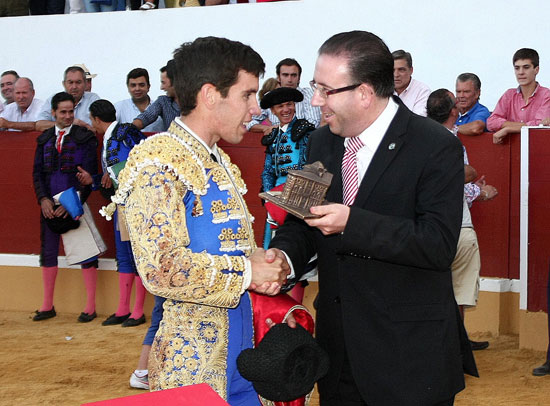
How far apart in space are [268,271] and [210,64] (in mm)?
588

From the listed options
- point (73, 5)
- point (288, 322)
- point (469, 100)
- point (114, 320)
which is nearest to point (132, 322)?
point (114, 320)

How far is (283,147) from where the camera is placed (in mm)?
5887

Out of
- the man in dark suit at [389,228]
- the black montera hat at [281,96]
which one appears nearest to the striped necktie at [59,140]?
the black montera hat at [281,96]

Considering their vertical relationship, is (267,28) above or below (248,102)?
above

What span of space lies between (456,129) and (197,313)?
4.06m

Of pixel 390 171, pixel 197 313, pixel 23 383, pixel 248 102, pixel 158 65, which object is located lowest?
pixel 23 383

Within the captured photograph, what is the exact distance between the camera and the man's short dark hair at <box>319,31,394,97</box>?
2.30 metres

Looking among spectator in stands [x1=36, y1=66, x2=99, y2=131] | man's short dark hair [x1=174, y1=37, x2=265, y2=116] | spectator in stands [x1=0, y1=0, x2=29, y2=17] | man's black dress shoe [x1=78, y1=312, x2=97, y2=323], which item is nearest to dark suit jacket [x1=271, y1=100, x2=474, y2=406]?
man's short dark hair [x1=174, y1=37, x2=265, y2=116]

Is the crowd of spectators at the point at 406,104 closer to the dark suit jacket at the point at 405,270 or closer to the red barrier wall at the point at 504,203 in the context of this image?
the red barrier wall at the point at 504,203

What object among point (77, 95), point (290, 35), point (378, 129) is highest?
point (290, 35)

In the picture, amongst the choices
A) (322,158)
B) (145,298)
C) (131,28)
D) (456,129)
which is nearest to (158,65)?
(131,28)

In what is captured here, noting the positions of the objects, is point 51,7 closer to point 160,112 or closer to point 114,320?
point 160,112

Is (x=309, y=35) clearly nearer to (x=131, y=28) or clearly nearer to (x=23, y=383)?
(x=131, y=28)

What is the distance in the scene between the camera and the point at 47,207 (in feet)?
22.3
